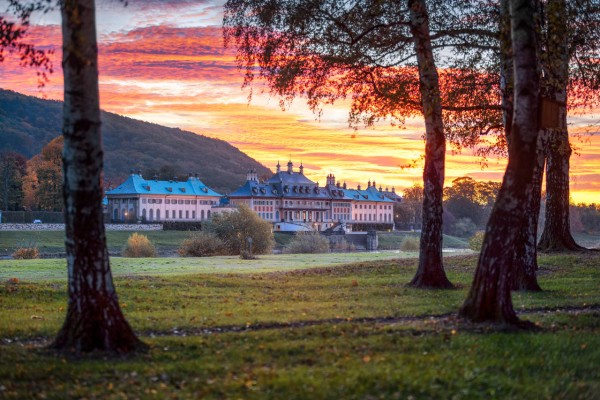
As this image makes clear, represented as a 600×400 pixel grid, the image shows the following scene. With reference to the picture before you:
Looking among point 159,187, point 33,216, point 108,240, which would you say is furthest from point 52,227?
point 159,187

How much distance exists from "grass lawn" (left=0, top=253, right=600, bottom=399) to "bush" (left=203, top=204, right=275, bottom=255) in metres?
40.3

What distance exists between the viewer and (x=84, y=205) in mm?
10211

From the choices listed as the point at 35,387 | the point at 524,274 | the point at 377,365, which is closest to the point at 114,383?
the point at 35,387

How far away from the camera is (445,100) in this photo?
2453 cm

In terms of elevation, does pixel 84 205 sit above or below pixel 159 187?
below

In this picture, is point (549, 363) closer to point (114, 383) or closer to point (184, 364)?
point (184, 364)

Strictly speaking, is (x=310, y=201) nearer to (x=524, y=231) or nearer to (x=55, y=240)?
(x=55, y=240)

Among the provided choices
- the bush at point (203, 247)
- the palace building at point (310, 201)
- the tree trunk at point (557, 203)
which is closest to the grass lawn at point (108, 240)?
the bush at point (203, 247)

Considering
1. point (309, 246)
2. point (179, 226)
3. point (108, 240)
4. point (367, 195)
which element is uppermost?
point (367, 195)

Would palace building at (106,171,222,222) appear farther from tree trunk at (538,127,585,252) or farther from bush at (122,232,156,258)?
tree trunk at (538,127,585,252)

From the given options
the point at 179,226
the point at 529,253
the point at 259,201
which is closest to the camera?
the point at 529,253

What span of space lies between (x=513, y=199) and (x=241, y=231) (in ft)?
155

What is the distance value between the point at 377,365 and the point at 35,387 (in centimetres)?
390

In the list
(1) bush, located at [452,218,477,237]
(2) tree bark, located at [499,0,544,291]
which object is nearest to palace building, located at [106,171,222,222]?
(1) bush, located at [452,218,477,237]
